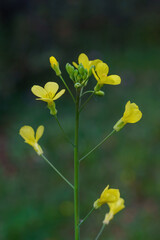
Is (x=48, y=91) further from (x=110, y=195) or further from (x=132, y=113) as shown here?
(x=110, y=195)

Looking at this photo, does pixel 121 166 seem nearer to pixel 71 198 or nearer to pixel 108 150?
pixel 108 150

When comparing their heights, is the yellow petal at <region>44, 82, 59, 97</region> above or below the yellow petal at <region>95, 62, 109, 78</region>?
above

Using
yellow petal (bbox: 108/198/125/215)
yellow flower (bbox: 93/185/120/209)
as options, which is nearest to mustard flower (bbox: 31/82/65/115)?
yellow flower (bbox: 93/185/120/209)

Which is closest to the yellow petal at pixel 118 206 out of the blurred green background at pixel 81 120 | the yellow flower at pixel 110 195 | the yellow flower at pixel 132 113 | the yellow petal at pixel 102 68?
the yellow flower at pixel 110 195

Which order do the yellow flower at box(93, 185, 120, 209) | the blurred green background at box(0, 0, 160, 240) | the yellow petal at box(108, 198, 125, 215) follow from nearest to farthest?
the yellow flower at box(93, 185, 120, 209) → the yellow petal at box(108, 198, 125, 215) → the blurred green background at box(0, 0, 160, 240)

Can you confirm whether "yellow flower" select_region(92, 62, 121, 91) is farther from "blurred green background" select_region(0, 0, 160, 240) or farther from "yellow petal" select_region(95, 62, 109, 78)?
"blurred green background" select_region(0, 0, 160, 240)

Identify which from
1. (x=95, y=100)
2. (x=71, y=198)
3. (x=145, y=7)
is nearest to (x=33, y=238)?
(x=71, y=198)

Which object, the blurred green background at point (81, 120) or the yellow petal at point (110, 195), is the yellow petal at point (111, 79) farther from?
the blurred green background at point (81, 120)

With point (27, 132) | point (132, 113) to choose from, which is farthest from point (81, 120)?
point (132, 113)
